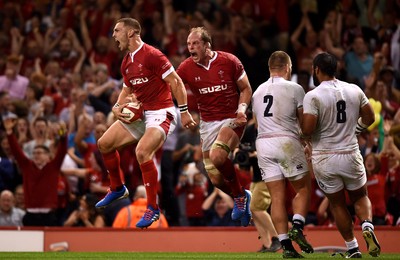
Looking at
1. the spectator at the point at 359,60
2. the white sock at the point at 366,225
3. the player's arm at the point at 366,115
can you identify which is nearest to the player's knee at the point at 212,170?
the player's arm at the point at 366,115

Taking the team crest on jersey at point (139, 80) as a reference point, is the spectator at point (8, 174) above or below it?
below

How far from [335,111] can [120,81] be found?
29.6 feet

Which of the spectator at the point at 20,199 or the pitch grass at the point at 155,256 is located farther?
the spectator at the point at 20,199

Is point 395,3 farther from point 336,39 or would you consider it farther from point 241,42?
point 241,42

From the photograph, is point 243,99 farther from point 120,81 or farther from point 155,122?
point 120,81

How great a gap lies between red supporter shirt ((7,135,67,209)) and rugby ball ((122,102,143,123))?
3.86 metres

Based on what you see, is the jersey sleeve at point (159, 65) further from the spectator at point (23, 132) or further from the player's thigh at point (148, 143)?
the spectator at point (23, 132)

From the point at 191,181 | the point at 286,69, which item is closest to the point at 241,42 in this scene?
the point at 191,181

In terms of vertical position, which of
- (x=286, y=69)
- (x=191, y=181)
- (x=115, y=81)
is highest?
(x=286, y=69)

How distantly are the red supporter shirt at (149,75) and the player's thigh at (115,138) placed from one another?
0.40m

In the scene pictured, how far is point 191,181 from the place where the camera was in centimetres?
1830

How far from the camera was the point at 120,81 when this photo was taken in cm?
2080

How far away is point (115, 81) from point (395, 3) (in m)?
5.57

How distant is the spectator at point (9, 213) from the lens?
17.3 metres
